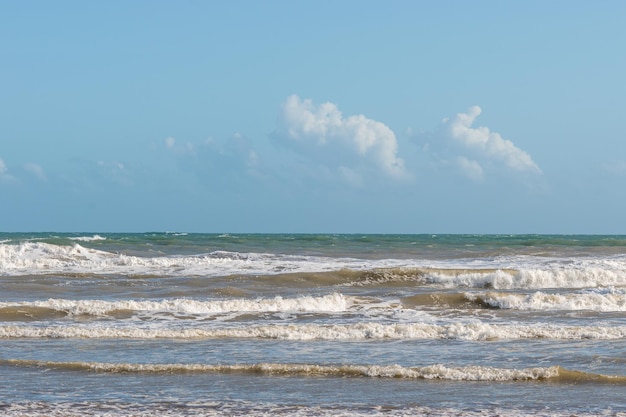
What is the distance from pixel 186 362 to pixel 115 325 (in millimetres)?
4717

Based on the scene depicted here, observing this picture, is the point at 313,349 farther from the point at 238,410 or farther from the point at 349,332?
the point at 238,410

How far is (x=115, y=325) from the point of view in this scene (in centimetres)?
1700

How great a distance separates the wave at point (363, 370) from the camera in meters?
11.5

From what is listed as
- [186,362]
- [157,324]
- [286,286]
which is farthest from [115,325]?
[286,286]

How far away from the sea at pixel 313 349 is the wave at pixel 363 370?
22mm

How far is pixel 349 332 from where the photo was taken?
50.2ft

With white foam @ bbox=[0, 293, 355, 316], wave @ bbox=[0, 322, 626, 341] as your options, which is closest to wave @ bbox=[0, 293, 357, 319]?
white foam @ bbox=[0, 293, 355, 316]

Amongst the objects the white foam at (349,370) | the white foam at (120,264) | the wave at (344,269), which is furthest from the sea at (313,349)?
the white foam at (120,264)

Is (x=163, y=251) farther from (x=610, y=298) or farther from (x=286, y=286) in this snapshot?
(x=610, y=298)

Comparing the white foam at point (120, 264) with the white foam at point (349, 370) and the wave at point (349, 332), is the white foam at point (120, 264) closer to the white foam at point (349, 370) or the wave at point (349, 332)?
the wave at point (349, 332)

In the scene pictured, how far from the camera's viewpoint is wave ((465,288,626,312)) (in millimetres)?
19844

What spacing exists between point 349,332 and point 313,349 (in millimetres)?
1457

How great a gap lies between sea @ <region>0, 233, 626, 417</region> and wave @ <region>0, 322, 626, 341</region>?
4 centimetres

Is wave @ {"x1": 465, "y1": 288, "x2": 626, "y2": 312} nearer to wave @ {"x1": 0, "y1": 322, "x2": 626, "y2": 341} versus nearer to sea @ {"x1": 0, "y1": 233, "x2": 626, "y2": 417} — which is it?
sea @ {"x1": 0, "y1": 233, "x2": 626, "y2": 417}
